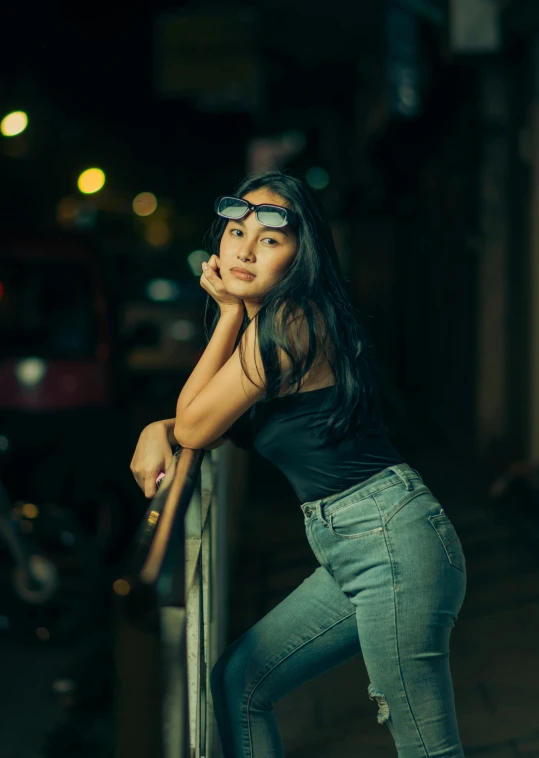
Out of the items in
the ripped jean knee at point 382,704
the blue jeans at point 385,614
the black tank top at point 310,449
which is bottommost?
the ripped jean knee at point 382,704

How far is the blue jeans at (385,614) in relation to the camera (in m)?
2.20

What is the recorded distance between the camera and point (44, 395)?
726cm

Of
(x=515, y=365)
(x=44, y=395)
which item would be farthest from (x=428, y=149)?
(x=44, y=395)

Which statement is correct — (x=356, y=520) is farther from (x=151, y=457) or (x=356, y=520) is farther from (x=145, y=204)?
(x=145, y=204)

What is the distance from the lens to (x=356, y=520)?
2.23 metres

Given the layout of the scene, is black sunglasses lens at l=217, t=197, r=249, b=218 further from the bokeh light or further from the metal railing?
the bokeh light

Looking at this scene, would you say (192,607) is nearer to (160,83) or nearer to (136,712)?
(136,712)

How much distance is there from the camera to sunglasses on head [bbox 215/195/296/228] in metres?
2.33

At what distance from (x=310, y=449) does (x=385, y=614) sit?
38cm

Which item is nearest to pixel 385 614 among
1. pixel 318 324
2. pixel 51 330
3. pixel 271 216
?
pixel 318 324

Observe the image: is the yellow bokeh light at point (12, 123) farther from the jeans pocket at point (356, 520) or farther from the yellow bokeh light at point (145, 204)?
the yellow bokeh light at point (145, 204)

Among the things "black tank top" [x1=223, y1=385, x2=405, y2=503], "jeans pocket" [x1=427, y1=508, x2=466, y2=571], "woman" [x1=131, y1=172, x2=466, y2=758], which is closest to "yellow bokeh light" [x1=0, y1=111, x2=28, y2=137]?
"woman" [x1=131, y1=172, x2=466, y2=758]

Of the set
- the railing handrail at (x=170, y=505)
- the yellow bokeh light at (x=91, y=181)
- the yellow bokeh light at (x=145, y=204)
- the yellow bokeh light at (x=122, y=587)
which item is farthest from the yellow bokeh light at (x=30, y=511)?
the yellow bokeh light at (x=145, y=204)

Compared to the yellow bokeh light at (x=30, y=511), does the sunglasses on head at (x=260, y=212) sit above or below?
above
